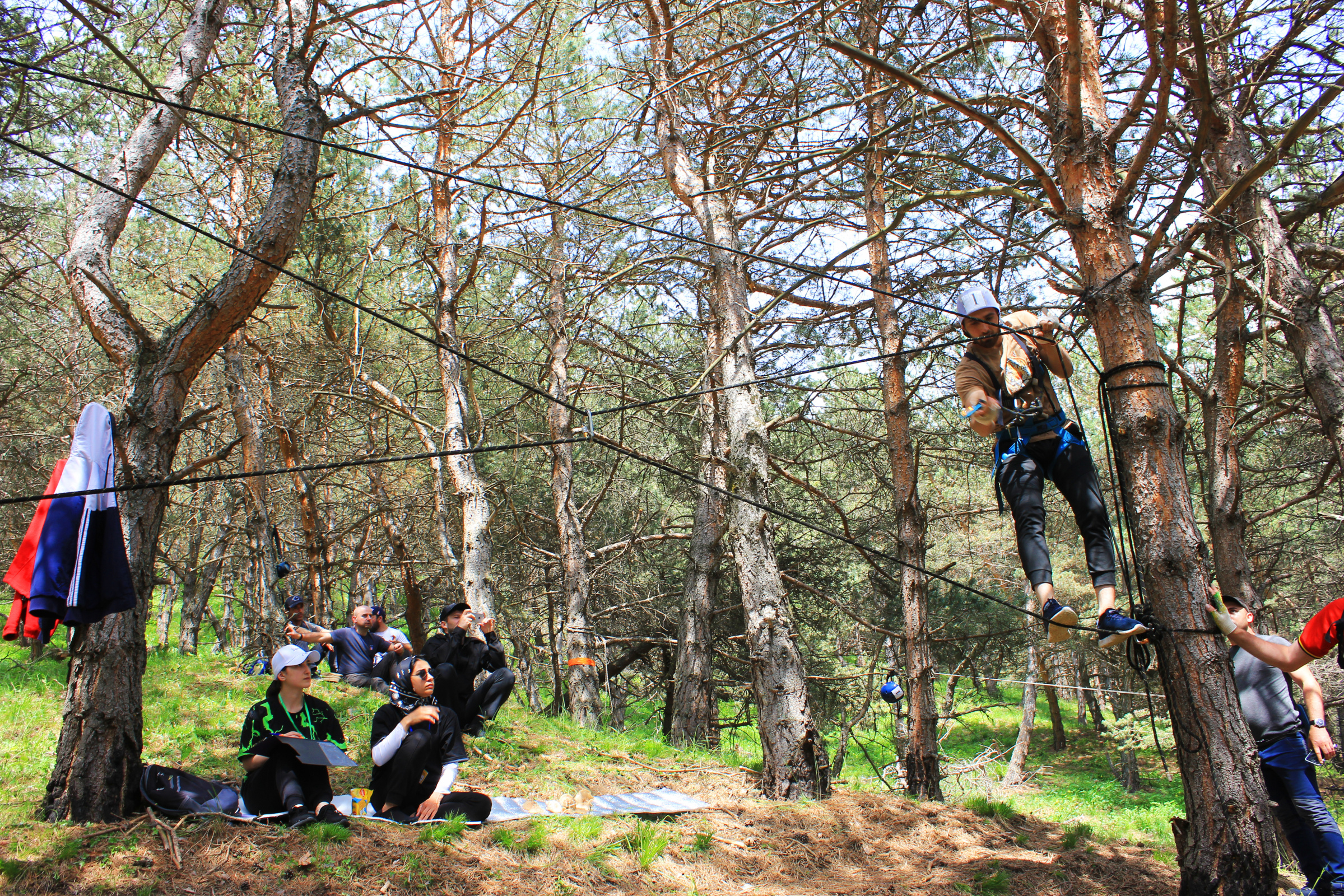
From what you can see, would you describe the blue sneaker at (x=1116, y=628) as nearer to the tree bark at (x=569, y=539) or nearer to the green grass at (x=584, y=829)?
the green grass at (x=584, y=829)

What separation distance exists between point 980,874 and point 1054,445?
2.35 metres

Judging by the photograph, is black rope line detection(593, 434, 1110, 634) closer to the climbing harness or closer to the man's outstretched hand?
the man's outstretched hand

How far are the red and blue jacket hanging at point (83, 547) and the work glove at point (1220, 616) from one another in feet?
15.5

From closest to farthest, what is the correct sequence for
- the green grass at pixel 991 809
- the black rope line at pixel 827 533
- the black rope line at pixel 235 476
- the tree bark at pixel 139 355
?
the black rope line at pixel 235 476, the black rope line at pixel 827 533, the tree bark at pixel 139 355, the green grass at pixel 991 809

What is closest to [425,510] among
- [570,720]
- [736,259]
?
[570,720]

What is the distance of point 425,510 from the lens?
12398 mm

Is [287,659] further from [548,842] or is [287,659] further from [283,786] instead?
[548,842]

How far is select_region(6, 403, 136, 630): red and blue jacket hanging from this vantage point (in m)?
3.31

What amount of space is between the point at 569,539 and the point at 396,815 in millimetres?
5496

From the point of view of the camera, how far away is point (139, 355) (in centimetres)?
439

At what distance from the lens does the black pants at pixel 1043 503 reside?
11.9ft

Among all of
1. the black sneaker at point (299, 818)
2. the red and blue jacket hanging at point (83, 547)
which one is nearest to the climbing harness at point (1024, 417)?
the black sneaker at point (299, 818)

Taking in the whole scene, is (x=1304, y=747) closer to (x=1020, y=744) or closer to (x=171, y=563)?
(x=171, y=563)

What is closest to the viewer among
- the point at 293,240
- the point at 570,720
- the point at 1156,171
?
the point at 293,240
